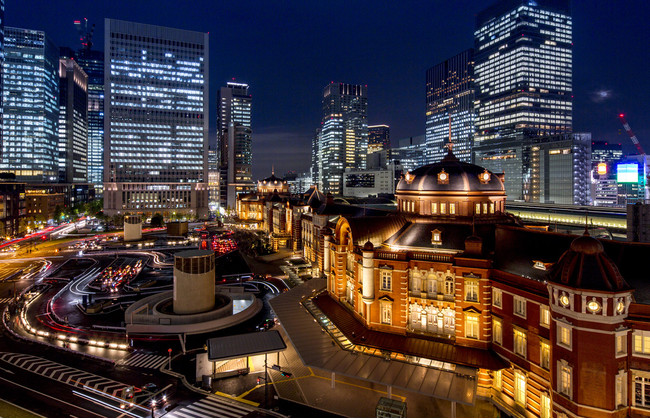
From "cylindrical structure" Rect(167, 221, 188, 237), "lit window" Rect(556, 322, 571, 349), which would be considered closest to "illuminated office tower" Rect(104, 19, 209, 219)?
"cylindrical structure" Rect(167, 221, 188, 237)

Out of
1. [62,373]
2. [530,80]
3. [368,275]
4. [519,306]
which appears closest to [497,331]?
[519,306]

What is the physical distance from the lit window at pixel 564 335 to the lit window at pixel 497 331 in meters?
8.78

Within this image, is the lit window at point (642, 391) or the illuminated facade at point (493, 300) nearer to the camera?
the illuminated facade at point (493, 300)

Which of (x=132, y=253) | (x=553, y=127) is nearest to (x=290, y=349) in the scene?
(x=132, y=253)

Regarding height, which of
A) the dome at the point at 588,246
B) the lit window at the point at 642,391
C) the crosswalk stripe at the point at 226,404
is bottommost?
the crosswalk stripe at the point at 226,404

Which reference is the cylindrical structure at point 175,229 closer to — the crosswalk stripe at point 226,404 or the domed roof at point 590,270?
the crosswalk stripe at point 226,404

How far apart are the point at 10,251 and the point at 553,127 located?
231 meters

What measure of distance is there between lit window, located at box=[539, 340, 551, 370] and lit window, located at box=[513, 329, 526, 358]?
6.12ft

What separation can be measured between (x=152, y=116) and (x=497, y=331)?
19527 centimetres

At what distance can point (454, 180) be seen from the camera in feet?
155

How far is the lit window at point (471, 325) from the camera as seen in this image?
38.3 metres

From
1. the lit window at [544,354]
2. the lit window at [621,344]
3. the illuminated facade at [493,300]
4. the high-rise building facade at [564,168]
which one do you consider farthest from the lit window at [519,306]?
the high-rise building facade at [564,168]

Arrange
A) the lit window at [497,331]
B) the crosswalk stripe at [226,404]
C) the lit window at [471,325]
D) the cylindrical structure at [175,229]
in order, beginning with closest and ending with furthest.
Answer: the crosswalk stripe at [226,404] < the lit window at [497,331] < the lit window at [471,325] < the cylindrical structure at [175,229]

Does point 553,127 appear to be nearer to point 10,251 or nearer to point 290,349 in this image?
point 290,349
